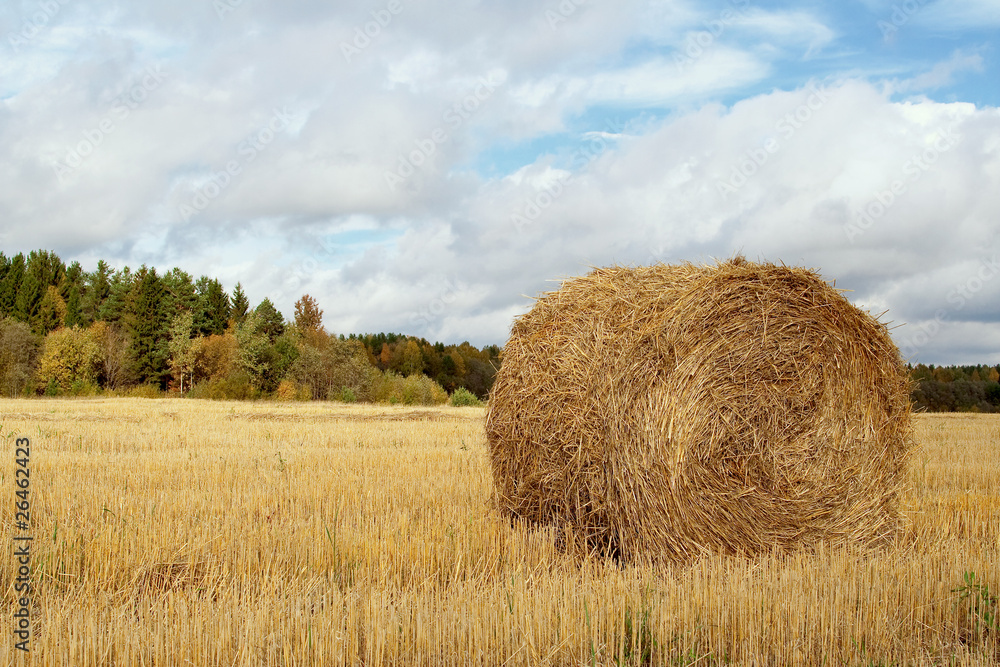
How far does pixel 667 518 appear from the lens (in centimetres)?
574

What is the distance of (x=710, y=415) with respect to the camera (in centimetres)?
584

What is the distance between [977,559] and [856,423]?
136cm

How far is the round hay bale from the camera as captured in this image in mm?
5785

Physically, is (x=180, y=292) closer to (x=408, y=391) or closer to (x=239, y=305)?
(x=239, y=305)

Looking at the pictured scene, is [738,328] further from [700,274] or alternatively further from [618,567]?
[618,567]

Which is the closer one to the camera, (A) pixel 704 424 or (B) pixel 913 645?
(B) pixel 913 645

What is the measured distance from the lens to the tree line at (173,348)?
46594 millimetres

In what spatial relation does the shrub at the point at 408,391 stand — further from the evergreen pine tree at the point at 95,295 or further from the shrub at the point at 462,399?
the evergreen pine tree at the point at 95,295

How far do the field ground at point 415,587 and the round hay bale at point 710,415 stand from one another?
0.34 meters

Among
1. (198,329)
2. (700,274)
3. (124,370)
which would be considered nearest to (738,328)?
(700,274)

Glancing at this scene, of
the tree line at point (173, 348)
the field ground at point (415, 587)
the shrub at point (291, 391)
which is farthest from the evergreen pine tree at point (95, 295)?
the field ground at point (415, 587)

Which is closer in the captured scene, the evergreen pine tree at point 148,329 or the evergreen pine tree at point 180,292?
the evergreen pine tree at point 148,329

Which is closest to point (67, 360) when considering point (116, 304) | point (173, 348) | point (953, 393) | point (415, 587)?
point (173, 348)

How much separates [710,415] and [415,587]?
2.64 m
